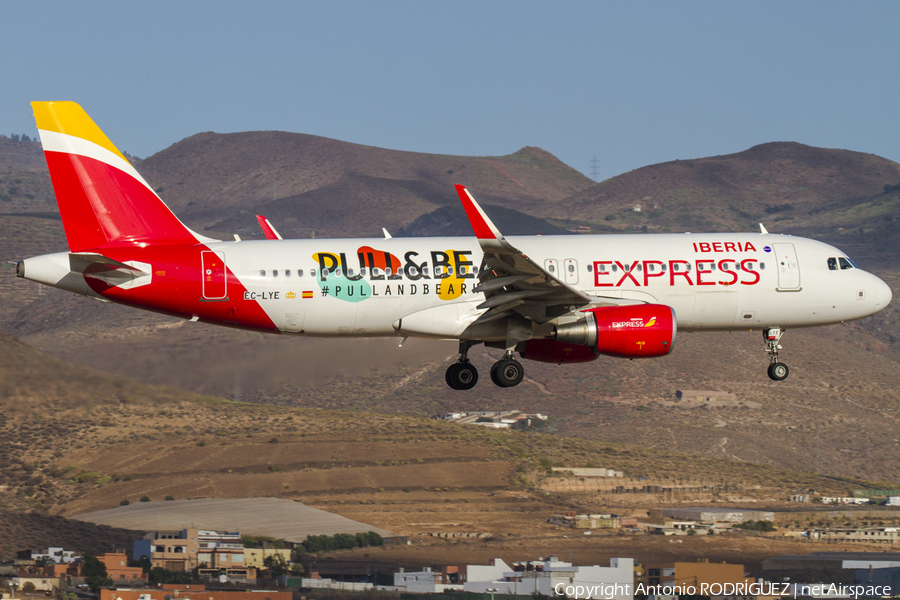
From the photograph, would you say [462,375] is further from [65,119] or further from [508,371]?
[65,119]

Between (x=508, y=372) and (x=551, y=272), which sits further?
(x=508, y=372)

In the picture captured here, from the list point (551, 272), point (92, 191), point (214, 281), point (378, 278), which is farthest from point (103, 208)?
point (551, 272)

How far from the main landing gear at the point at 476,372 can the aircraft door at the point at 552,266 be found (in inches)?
124

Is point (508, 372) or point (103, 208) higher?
point (103, 208)

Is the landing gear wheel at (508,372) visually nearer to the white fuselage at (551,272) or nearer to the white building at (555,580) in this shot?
the white fuselage at (551,272)

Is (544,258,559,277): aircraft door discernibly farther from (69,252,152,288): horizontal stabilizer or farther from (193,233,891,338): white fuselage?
(69,252,152,288): horizontal stabilizer

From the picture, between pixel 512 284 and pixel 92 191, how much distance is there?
14356mm

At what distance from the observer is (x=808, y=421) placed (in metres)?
134

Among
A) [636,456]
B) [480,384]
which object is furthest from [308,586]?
[480,384]

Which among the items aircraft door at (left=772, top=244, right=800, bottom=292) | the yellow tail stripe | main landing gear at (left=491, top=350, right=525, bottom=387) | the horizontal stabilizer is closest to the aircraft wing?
main landing gear at (left=491, top=350, right=525, bottom=387)

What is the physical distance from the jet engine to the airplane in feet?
0.15

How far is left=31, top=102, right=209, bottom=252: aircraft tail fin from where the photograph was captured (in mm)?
39281

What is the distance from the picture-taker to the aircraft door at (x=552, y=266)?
130 feet

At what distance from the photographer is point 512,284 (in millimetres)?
38469
